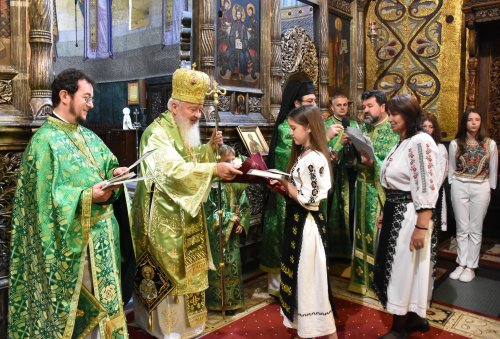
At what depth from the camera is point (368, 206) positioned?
434 cm

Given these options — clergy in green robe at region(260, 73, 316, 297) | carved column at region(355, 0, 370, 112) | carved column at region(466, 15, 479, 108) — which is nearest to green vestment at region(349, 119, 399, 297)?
clergy in green robe at region(260, 73, 316, 297)

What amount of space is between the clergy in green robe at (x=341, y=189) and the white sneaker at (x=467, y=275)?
123 cm

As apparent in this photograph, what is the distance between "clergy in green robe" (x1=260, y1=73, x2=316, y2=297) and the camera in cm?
402

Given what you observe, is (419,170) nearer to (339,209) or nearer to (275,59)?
(339,209)

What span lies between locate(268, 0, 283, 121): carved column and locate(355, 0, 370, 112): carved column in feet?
7.89

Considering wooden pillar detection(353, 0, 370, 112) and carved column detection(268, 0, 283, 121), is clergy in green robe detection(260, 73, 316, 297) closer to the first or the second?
carved column detection(268, 0, 283, 121)

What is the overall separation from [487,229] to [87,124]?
9.17 meters

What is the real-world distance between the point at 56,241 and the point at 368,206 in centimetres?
292

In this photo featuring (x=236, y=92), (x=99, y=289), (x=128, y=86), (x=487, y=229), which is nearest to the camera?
(x=99, y=289)

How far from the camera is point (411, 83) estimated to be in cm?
733

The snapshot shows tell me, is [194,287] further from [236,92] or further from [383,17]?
[383,17]

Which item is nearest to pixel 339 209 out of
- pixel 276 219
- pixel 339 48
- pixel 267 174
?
pixel 276 219

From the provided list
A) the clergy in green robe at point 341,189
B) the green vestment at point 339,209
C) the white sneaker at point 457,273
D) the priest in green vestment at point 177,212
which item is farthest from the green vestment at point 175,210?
the white sneaker at point 457,273

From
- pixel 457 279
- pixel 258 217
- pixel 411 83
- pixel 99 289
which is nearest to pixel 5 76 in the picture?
pixel 99 289
